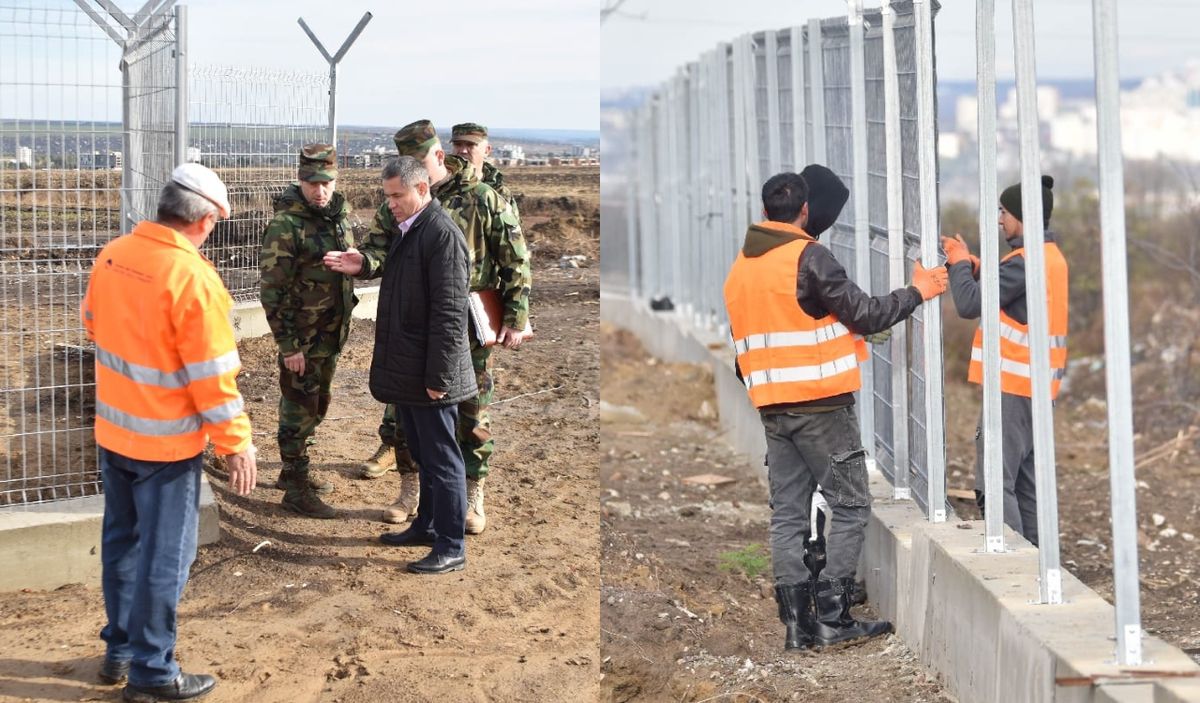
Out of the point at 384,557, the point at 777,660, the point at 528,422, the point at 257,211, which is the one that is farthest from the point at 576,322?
the point at 777,660

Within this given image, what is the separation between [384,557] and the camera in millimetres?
6129

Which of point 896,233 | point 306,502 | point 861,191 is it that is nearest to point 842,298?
point 896,233

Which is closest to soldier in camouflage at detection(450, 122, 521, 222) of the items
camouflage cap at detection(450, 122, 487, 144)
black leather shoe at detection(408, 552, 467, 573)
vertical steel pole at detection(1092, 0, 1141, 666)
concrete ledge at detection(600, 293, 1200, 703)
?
camouflage cap at detection(450, 122, 487, 144)

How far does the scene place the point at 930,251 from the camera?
517 centimetres

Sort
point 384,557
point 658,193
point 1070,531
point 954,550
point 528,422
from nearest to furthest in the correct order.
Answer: point 954,550 < point 384,557 < point 1070,531 < point 528,422 < point 658,193

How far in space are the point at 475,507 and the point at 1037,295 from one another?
11.1 feet

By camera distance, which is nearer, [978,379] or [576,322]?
[978,379]

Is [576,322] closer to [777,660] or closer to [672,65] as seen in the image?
[777,660]

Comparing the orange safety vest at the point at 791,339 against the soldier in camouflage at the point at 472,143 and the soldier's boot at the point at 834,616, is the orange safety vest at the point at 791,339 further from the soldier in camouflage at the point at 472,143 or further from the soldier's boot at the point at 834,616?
the soldier in camouflage at the point at 472,143

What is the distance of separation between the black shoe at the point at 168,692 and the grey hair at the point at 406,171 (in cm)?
220

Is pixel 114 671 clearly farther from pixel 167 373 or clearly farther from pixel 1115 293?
pixel 1115 293

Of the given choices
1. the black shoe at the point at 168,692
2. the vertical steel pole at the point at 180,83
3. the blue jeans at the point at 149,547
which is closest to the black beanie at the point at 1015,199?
the blue jeans at the point at 149,547

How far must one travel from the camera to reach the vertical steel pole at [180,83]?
6449 millimetres

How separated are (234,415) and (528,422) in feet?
15.9
